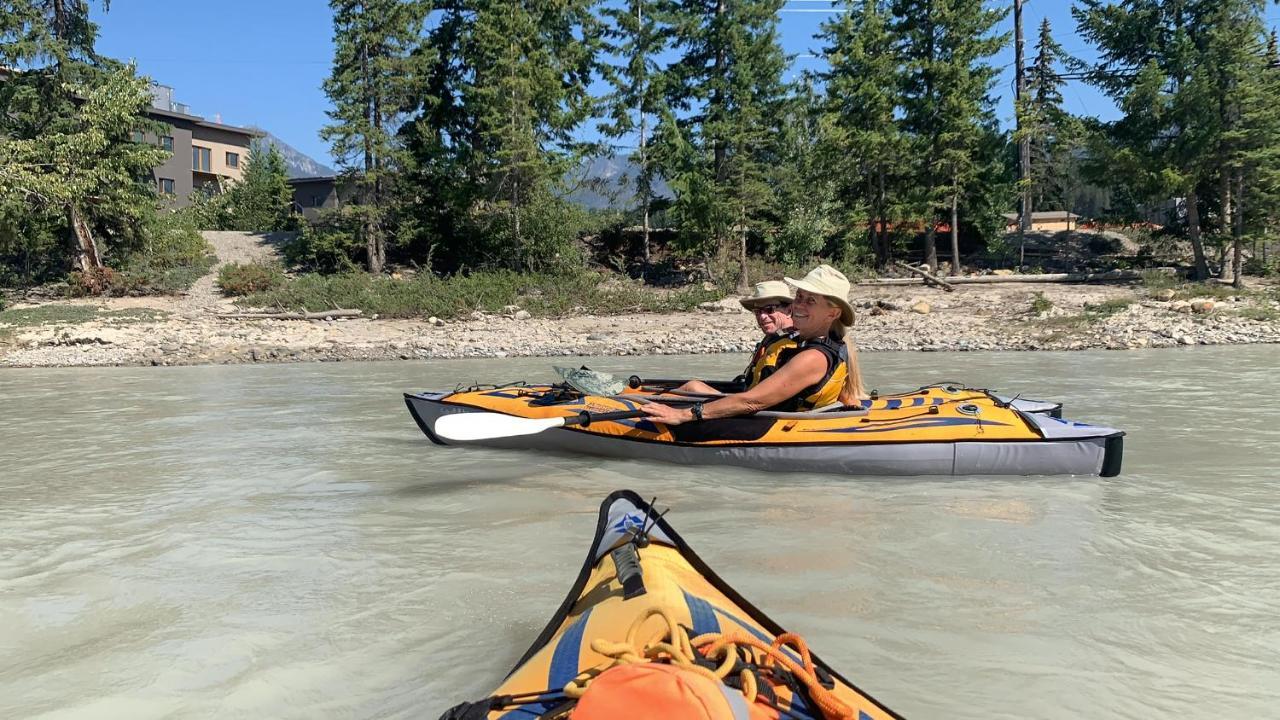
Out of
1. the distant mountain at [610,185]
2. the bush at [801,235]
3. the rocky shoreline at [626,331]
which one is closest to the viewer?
the rocky shoreline at [626,331]

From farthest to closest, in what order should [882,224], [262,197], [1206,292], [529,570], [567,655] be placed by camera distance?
[262,197] → [882,224] → [1206,292] → [529,570] → [567,655]

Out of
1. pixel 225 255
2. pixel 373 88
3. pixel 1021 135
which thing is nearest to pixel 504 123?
pixel 373 88

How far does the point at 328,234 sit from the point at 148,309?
5.22 metres

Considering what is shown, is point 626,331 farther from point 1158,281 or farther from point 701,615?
point 701,615

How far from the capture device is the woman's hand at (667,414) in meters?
5.45

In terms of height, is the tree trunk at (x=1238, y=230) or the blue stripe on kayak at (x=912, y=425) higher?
the tree trunk at (x=1238, y=230)

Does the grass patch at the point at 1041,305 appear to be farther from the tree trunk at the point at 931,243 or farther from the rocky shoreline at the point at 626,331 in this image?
the tree trunk at the point at 931,243

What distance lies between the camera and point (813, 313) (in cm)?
494

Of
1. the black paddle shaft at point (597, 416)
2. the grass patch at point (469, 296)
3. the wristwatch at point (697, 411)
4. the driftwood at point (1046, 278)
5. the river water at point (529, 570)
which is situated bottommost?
the river water at point (529, 570)

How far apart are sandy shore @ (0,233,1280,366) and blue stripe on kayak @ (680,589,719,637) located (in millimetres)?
11971

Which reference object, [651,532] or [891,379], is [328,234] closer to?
[891,379]

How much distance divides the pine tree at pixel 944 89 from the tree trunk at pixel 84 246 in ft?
64.8

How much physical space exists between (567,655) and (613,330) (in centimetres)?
1422

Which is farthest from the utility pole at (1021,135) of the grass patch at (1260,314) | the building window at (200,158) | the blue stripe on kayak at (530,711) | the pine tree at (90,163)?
the building window at (200,158)
